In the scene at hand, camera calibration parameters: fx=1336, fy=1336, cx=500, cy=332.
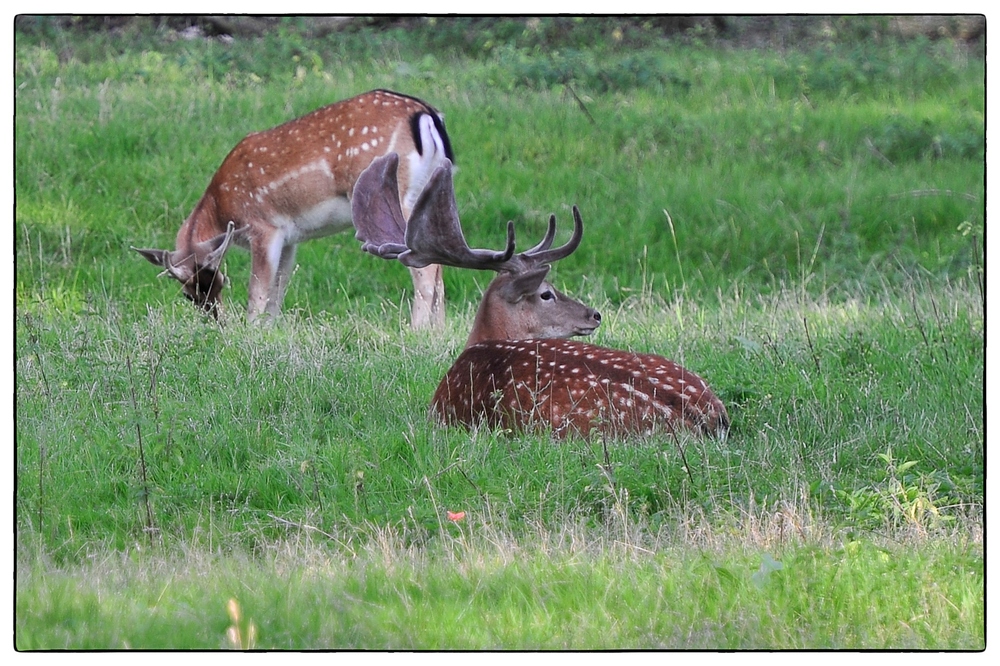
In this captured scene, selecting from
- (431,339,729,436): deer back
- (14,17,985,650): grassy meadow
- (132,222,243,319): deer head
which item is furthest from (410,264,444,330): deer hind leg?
(431,339,729,436): deer back

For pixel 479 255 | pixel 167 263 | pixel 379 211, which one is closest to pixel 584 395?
pixel 479 255

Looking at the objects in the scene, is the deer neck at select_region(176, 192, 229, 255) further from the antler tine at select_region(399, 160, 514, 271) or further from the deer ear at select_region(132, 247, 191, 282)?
the antler tine at select_region(399, 160, 514, 271)

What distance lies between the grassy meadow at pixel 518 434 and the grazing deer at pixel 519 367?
122 mm

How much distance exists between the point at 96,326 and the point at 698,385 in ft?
11.1

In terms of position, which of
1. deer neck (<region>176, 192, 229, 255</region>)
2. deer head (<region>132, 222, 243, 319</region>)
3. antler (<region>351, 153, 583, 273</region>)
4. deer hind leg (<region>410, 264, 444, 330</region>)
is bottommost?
deer hind leg (<region>410, 264, 444, 330</region>)

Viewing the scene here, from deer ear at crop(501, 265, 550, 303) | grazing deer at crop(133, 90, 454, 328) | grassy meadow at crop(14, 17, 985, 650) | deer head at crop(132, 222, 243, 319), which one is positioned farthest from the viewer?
grazing deer at crop(133, 90, 454, 328)

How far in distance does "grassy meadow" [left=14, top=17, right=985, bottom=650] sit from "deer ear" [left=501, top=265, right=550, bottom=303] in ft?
1.62

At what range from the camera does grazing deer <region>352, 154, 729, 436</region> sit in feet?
15.7

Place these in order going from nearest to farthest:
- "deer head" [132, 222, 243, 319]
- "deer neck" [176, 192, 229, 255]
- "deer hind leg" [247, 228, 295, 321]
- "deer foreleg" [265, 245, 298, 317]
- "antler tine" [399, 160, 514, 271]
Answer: "antler tine" [399, 160, 514, 271] → "deer head" [132, 222, 243, 319] → "deer foreleg" [265, 245, 298, 317] → "deer hind leg" [247, 228, 295, 321] → "deer neck" [176, 192, 229, 255]

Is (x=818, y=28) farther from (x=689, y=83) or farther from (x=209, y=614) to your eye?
(x=209, y=614)

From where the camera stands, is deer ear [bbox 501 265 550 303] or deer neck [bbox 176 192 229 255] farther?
deer neck [bbox 176 192 229 255]

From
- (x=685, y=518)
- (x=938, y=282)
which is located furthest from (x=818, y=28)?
(x=685, y=518)

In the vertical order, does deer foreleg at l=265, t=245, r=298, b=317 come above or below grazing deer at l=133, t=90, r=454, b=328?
below
